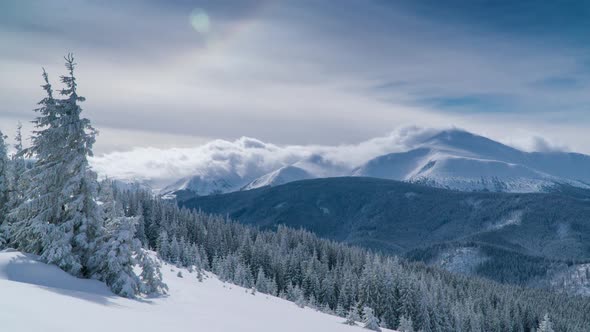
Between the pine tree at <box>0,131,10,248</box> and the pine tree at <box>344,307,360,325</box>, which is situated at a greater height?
the pine tree at <box>0,131,10,248</box>

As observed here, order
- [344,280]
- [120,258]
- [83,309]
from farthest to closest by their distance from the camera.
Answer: [344,280] < [120,258] < [83,309]

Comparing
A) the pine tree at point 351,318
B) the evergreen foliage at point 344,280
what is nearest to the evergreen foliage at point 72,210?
the pine tree at point 351,318

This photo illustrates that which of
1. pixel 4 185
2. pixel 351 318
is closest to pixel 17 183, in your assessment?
A: pixel 4 185

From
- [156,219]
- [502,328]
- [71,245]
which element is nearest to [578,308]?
[502,328]

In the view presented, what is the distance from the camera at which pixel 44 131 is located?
24781 mm

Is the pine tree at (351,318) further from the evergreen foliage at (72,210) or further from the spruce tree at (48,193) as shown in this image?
the spruce tree at (48,193)

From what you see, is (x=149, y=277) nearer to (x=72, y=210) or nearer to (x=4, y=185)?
(x=72, y=210)

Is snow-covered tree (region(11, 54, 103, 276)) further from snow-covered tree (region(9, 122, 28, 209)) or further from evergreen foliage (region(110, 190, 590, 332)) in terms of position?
evergreen foliage (region(110, 190, 590, 332))

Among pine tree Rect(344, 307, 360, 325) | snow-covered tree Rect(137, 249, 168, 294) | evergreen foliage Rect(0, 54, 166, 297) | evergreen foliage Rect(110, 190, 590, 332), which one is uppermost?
evergreen foliage Rect(0, 54, 166, 297)

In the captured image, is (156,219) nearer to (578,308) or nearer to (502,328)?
(502,328)

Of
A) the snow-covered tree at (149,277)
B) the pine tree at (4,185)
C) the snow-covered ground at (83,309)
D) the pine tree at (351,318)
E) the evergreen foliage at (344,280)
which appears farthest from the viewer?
the evergreen foliage at (344,280)

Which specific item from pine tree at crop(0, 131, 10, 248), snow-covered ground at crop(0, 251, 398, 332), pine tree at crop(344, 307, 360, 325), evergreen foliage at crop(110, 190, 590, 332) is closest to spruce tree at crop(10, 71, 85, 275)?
snow-covered ground at crop(0, 251, 398, 332)

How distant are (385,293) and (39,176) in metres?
77.2

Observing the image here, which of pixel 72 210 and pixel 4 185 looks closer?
pixel 72 210
